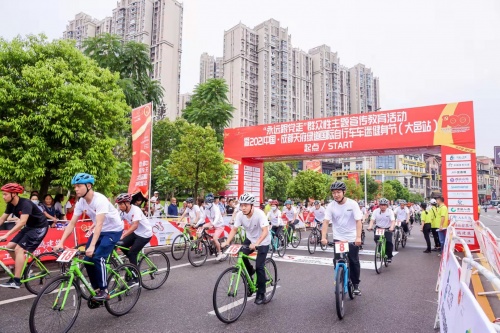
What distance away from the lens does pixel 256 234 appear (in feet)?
19.2

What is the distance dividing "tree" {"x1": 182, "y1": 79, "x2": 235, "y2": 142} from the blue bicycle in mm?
23215

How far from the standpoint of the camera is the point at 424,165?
11125 centimetres

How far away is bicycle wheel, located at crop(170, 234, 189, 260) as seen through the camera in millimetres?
10484

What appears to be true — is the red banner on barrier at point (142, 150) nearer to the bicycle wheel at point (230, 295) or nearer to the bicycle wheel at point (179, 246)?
the bicycle wheel at point (179, 246)

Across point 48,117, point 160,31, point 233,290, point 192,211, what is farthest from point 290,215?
point 160,31

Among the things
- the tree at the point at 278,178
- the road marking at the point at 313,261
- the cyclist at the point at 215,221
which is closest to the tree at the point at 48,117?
the cyclist at the point at 215,221

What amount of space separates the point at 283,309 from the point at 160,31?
283 feet

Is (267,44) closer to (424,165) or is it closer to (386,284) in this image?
(424,165)

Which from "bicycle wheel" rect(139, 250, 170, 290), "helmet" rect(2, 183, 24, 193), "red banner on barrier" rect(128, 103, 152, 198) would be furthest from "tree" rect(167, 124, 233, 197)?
"helmet" rect(2, 183, 24, 193)

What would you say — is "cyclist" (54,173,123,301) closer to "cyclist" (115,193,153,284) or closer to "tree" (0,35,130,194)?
"cyclist" (115,193,153,284)

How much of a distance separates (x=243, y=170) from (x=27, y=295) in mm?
12980

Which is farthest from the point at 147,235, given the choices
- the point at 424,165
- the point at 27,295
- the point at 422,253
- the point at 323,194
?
the point at 424,165

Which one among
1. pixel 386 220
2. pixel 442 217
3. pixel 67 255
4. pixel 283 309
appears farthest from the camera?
pixel 442 217

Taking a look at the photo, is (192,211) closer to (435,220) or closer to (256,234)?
(256,234)
